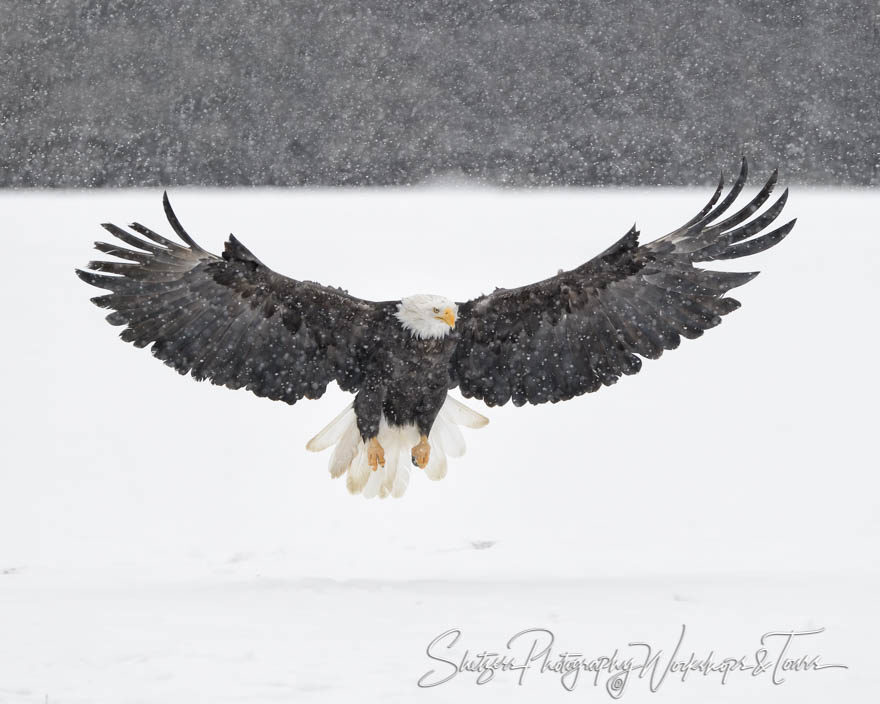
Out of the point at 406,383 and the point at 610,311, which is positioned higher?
the point at 610,311

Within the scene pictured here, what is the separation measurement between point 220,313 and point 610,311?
1.46 metres

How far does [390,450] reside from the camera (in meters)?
4.96

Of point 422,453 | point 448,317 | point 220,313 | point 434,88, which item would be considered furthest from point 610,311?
point 434,88

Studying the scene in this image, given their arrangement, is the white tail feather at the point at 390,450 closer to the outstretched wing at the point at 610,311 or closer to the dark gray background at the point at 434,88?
the outstretched wing at the point at 610,311

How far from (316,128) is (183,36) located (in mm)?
2349

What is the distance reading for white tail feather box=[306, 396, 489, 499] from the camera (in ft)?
16.1

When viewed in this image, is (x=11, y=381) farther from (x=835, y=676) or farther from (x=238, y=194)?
(x=238, y=194)

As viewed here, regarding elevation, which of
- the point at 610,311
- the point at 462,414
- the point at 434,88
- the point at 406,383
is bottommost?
the point at 462,414

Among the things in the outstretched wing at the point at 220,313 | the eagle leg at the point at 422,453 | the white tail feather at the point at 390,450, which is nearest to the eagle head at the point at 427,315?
the outstretched wing at the point at 220,313

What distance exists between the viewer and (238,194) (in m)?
13.7

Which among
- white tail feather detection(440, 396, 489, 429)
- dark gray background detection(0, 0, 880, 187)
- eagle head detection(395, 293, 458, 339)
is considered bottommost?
white tail feather detection(440, 396, 489, 429)

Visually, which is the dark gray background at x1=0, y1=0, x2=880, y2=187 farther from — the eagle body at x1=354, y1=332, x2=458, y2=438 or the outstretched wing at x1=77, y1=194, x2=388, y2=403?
the outstretched wing at x1=77, y1=194, x2=388, y2=403

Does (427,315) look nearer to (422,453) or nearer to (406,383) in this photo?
(406,383)

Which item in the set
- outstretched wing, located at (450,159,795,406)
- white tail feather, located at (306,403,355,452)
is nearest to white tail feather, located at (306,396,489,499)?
white tail feather, located at (306,403,355,452)
